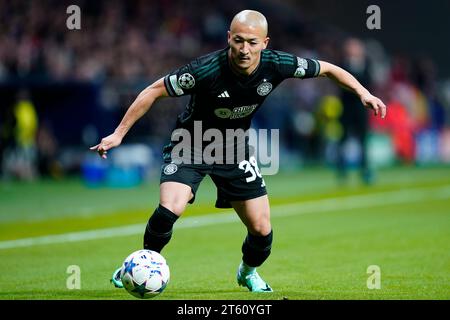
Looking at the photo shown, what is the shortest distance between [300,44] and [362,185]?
423 inches

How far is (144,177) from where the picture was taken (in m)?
22.8

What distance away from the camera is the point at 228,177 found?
8.36 m

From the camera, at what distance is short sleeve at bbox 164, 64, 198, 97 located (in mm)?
7973

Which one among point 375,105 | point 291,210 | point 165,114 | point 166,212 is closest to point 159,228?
point 166,212

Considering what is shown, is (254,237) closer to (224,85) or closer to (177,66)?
(224,85)

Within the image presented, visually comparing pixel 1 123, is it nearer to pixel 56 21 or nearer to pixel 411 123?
pixel 56 21

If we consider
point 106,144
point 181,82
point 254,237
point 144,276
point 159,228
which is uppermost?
point 181,82

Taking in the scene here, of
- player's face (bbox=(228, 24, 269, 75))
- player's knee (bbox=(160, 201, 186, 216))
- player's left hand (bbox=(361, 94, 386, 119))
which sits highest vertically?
player's face (bbox=(228, 24, 269, 75))

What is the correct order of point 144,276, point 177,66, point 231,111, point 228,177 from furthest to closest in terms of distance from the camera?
1. point 177,66
2. point 228,177
3. point 231,111
4. point 144,276

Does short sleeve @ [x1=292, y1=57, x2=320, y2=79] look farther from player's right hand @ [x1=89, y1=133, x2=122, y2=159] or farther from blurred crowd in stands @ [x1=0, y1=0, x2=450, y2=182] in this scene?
blurred crowd in stands @ [x1=0, y1=0, x2=450, y2=182]

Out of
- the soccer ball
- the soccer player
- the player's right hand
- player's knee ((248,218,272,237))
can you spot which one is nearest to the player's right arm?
the soccer player

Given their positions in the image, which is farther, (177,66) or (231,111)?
(177,66)

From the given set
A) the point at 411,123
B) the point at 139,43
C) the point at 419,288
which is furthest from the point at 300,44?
the point at 419,288

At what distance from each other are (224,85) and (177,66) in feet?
60.5
